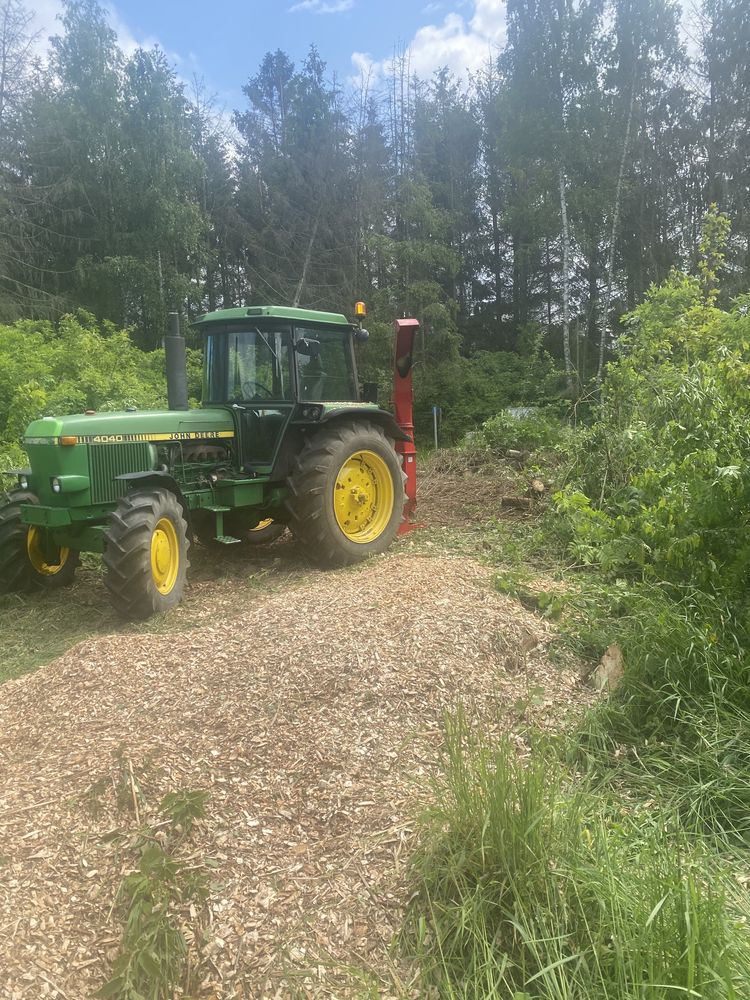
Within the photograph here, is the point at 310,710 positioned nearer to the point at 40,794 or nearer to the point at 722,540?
the point at 40,794

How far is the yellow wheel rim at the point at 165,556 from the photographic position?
4734 mm

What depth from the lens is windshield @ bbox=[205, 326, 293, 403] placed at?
5.86 m

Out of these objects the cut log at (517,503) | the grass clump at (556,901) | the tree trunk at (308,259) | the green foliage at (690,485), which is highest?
the tree trunk at (308,259)

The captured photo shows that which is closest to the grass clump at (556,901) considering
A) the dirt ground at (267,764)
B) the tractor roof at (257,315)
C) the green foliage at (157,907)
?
the dirt ground at (267,764)

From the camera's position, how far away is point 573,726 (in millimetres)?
2998

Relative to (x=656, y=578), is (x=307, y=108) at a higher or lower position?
higher

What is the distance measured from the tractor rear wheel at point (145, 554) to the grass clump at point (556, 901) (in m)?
2.73

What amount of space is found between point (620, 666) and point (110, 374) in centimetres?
997

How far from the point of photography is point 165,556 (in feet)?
15.8

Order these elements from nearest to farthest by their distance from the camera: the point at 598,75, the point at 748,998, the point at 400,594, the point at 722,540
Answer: the point at 748,998, the point at 722,540, the point at 400,594, the point at 598,75

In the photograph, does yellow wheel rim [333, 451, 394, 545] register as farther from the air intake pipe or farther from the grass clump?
the grass clump

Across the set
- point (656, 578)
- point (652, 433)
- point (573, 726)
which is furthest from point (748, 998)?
point (652, 433)

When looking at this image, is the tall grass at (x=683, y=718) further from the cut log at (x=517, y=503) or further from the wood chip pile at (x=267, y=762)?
the cut log at (x=517, y=503)

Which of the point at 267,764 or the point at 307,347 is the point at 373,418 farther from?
the point at 267,764
